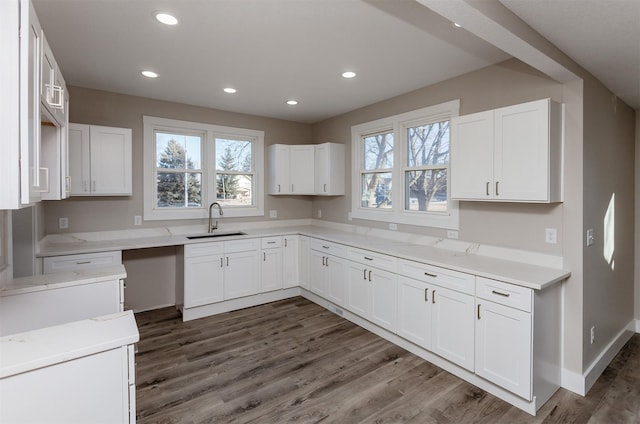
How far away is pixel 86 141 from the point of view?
3.30 metres

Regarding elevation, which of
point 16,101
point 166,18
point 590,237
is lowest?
point 590,237

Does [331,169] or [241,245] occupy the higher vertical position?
[331,169]

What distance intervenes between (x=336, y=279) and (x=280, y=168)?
5.94 ft

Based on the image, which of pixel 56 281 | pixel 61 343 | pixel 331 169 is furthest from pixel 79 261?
pixel 331 169

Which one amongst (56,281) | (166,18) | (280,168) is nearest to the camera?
(56,281)

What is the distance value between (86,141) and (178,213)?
1.27 meters

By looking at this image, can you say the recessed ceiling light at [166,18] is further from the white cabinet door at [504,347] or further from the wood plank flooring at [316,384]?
the white cabinet door at [504,347]

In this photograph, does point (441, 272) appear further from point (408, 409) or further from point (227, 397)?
point (227, 397)

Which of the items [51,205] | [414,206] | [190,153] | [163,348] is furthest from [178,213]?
[414,206]

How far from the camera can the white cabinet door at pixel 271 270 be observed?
14.1 feet

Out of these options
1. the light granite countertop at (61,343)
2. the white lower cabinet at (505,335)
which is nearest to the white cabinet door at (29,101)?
the light granite countertop at (61,343)

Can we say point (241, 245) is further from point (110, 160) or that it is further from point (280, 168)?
point (110, 160)

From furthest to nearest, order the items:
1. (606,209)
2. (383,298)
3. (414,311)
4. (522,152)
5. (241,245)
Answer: (241,245) < (383,298) < (414,311) < (606,209) < (522,152)

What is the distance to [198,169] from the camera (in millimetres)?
4395
